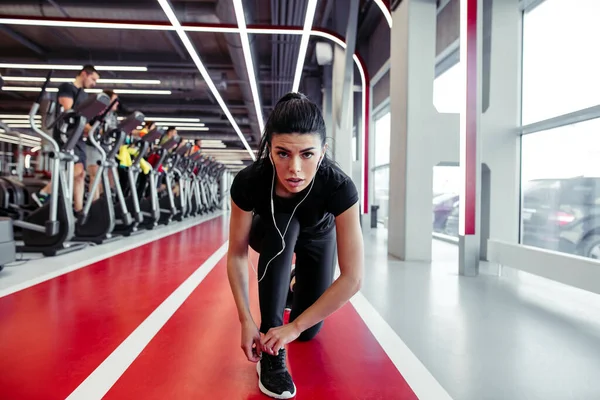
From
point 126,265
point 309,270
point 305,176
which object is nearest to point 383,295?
point 309,270

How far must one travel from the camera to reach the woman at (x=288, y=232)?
48.6 inches

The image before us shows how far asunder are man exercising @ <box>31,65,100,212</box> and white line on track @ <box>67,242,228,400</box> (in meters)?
2.65

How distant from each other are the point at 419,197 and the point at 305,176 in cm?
287

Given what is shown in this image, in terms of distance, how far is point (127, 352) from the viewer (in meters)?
1.61

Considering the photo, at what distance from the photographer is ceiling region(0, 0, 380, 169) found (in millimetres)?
5883

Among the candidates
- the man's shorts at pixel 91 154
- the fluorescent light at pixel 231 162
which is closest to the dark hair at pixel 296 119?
the man's shorts at pixel 91 154

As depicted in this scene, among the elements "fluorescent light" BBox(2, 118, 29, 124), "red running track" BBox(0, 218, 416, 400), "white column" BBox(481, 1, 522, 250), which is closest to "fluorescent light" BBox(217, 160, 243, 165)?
"fluorescent light" BBox(2, 118, 29, 124)

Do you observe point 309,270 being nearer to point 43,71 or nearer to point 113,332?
point 113,332

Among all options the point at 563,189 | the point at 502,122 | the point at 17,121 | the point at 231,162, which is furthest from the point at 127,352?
the point at 231,162

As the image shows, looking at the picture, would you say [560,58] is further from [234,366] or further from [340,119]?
[340,119]

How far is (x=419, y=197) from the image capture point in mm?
3889

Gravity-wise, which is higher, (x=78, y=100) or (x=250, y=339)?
(x=78, y=100)

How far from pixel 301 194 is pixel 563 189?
128 inches

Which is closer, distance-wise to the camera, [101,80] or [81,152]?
[81,152]
